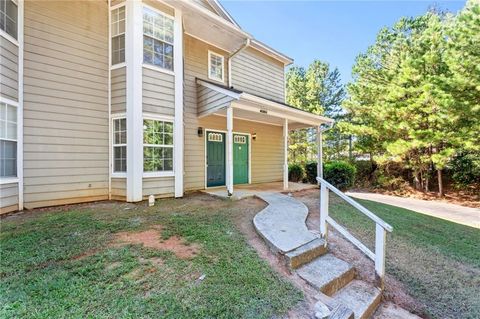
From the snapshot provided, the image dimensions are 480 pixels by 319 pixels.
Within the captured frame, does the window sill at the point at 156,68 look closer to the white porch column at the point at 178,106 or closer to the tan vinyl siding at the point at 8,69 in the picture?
the white porch column at the point at 178,106

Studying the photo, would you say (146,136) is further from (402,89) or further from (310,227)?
(402,89)

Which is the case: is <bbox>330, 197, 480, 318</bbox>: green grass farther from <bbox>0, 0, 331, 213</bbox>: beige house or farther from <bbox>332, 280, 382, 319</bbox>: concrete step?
<bbox>0, 0, 331, 213</bbox>: beige house

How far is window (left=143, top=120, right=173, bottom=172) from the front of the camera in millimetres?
6613

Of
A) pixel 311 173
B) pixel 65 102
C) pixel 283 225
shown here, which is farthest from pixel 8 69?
pixel 311 173

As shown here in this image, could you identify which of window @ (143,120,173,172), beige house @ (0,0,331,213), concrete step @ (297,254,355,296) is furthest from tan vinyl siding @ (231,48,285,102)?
concrete step @ (297,254,355,296)

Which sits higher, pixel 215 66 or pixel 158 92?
pixel 215 66

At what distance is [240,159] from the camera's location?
10.4 meters

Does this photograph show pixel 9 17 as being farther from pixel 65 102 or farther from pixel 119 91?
pixel 119 91

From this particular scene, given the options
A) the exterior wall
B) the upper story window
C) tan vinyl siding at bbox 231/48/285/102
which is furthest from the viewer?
tan vinyl siding at bbox 231/48/285/102

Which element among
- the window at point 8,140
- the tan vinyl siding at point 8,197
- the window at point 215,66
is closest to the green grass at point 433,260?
the window at point 215,66

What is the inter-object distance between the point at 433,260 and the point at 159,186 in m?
6.46

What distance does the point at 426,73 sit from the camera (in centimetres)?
1341

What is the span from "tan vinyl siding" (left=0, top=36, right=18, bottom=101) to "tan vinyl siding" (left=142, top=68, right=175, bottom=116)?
2636 millimetres

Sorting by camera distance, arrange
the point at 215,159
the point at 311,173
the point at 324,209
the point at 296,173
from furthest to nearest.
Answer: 1. the point at 296,173
2. the point at 311,173
3. the point at 215,159
4. the point at 324,209
